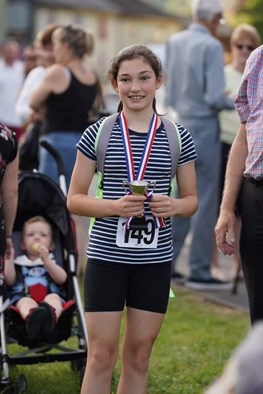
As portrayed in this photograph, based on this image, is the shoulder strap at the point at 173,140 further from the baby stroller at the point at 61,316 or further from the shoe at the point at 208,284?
the shoe at the point at 208,284

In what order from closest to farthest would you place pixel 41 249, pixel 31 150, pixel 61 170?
pixel 41 249, pixel 61 170, pixel 31 150

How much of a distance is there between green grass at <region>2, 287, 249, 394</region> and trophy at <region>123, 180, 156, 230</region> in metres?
1.65

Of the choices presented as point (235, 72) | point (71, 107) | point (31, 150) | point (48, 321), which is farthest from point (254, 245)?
point (235, 72)

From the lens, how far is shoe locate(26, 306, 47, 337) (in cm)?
619

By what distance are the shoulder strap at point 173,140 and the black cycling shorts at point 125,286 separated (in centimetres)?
45

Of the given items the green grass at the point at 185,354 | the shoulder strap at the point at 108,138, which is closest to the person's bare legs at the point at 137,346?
the shoulder strap at the point at 108,138

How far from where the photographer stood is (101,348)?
201 inches

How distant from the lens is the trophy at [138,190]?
484 centimetres

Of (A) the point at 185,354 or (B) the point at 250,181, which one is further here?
(A) the point at 185,354

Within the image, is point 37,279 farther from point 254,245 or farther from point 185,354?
point 254,245

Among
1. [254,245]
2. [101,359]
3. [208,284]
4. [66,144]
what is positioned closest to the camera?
[254,245]

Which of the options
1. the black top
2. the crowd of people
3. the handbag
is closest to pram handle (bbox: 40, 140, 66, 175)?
the crowd of people

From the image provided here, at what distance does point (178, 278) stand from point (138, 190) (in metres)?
5.11

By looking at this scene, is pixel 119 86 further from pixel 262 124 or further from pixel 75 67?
pixel 75 67
